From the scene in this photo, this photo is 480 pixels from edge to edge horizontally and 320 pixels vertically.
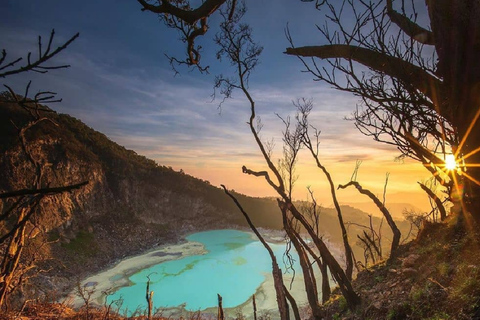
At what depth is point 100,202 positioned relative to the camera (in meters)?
48.2

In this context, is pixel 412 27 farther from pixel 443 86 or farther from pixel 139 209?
pixel 139 209

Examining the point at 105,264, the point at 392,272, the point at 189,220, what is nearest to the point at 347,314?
the point at 392,272

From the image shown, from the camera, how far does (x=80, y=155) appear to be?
157 feet

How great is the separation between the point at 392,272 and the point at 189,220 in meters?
57.1

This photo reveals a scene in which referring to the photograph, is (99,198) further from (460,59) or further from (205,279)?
(460,59)

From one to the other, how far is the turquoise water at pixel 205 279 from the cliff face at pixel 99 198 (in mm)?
7737

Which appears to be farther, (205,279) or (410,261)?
(205,279)

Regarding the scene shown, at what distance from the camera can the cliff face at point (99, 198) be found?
37.6 metres

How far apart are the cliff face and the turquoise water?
25.4 ft

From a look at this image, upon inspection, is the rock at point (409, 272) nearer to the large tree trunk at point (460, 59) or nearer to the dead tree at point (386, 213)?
the dead tree at point (386, 213)

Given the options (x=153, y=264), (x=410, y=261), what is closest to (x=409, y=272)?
(x=410, y=261)

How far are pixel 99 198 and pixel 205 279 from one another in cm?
2672

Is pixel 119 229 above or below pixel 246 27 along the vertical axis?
below

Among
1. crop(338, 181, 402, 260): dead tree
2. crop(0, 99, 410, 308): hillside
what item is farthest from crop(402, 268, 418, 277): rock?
crop(0, 99, 410, 308): hillside
